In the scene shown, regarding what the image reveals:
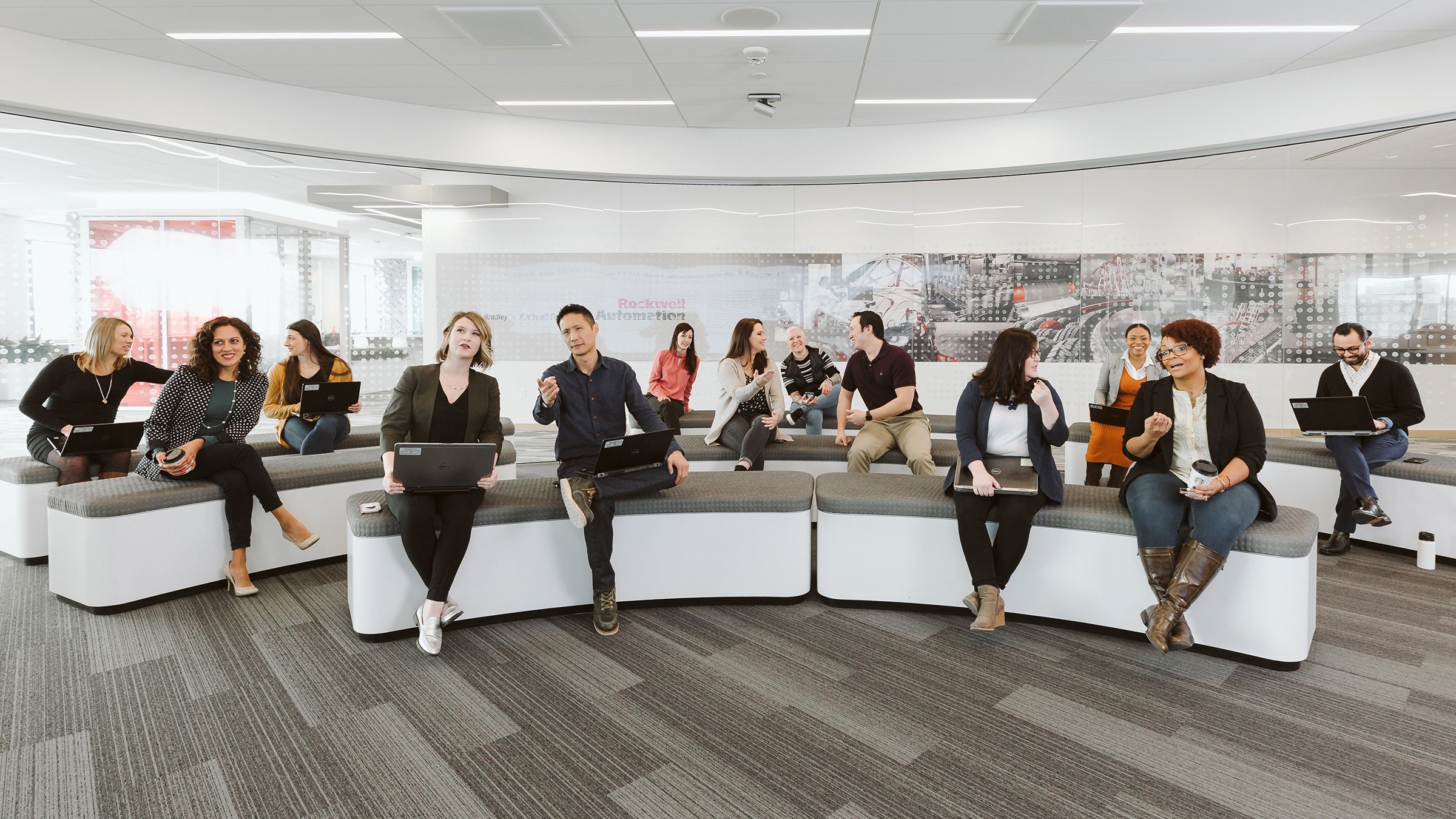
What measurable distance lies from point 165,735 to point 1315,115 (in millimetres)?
8376

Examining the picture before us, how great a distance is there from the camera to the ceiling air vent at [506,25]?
16.3 feet

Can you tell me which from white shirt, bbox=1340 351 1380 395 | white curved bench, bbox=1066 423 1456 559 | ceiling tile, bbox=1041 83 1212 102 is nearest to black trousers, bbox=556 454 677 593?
white curved bench, bbox=1066 423 1456 559

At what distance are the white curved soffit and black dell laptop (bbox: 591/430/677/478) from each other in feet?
17.5

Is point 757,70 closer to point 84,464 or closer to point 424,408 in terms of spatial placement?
point 424,408

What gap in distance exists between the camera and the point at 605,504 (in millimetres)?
3305

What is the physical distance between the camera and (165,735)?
235cm

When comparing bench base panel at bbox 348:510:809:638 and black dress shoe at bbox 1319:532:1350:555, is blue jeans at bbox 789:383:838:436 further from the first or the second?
black dress shoe at bbox 1319:532:1350:555

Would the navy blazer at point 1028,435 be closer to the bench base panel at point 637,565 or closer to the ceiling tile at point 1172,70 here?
the bench base panel at point 637,565

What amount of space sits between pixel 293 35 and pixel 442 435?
13.4 ft

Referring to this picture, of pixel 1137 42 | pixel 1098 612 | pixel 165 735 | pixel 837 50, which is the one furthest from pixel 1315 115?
pixel 165 735

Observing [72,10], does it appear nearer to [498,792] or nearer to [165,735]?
[165,735]

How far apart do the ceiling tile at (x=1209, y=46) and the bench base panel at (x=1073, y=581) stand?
420 cm

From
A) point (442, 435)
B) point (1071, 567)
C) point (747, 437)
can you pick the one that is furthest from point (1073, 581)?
point (442, 435)

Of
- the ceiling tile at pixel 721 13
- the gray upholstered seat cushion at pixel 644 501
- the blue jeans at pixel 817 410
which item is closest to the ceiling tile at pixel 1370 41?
the ceiling tile at pixel 721 13
